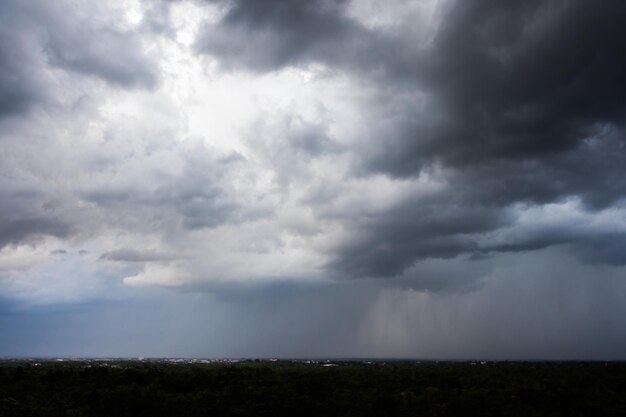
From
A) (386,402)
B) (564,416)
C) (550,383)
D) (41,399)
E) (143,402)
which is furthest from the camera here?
(550,383)

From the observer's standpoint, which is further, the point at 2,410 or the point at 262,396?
the point at 262,396

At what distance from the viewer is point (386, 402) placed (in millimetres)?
55562

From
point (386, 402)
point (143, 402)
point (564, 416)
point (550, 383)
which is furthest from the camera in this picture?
point (550, 383)

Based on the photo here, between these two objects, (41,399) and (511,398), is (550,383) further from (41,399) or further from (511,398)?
(41,399)

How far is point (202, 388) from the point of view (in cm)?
7719

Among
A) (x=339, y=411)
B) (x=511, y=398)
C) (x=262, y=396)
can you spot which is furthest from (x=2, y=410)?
(x=511, y=398)

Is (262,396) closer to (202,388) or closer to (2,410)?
(202,388)

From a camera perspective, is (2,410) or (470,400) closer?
(2,410)

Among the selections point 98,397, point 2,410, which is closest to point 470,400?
point 98,397

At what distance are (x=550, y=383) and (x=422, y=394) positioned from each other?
22.4 meters

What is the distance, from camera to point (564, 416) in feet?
170

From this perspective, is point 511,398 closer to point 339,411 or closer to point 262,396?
point 339,411

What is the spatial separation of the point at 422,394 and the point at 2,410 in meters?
48.9

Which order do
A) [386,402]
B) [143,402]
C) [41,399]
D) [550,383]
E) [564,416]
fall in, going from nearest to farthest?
[564,416] → [386,402] → [143,402] → [41,399] → [550,383]
